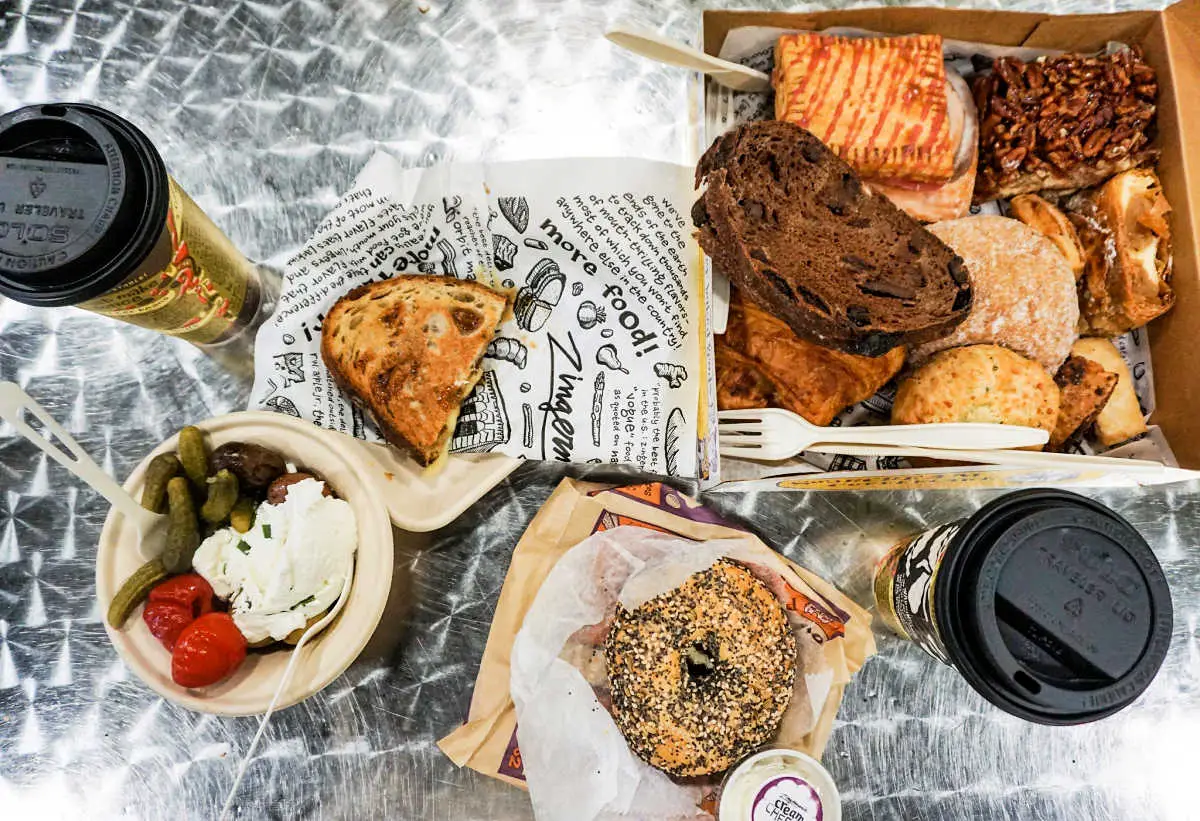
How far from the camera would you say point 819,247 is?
107cm

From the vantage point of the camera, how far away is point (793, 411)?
118cm

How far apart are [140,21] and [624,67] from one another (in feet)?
3.09

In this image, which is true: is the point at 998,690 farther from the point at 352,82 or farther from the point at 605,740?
the point at 352,82

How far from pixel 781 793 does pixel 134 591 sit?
95 cm

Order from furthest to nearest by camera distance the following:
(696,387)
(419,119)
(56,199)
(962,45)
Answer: (419,119) → (962,45) → (696,387) → (56,199)

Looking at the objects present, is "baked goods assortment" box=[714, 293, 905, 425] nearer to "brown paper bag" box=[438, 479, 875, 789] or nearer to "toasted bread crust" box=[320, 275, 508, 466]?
"brown paper bag" box=[438, 479, 875, 789]

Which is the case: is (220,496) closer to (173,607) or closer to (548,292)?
(173,607)

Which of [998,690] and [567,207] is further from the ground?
[567,207]

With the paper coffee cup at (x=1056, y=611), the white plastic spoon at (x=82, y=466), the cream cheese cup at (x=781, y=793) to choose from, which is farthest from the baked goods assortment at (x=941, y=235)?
the white plastic spoon at (x=82, y=466)

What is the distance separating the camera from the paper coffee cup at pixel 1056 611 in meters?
0.96

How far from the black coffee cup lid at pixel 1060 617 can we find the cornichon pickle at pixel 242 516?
97 centimetres

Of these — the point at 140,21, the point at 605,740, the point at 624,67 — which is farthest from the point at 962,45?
the point at 140,21

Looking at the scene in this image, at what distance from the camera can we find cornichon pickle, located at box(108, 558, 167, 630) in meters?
1.00

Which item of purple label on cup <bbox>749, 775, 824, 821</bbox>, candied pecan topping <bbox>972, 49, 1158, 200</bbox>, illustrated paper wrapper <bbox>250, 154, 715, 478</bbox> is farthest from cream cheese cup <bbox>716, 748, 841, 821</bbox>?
candied pecan topping <bbox>972, 49, 1158, 200</bbox>
